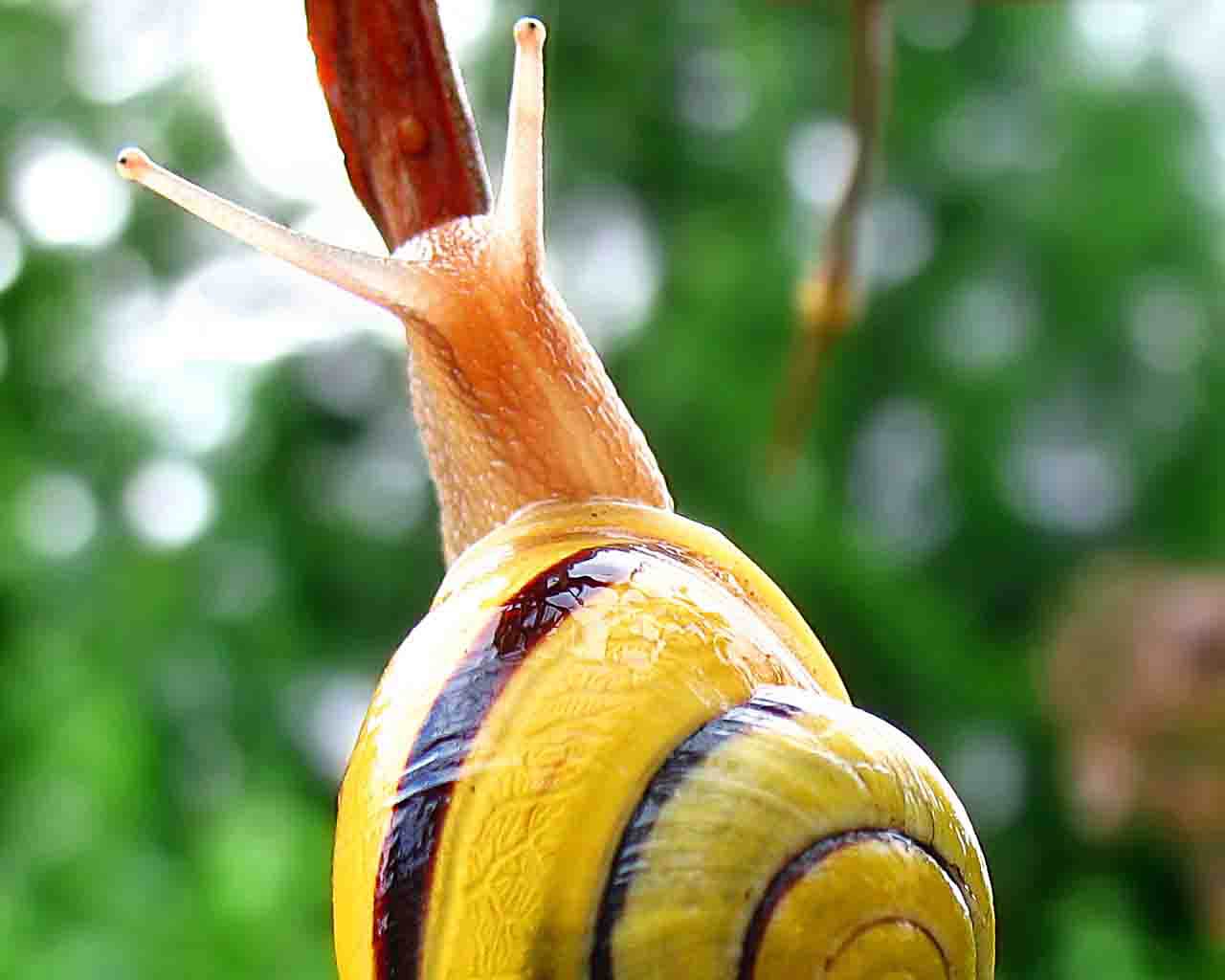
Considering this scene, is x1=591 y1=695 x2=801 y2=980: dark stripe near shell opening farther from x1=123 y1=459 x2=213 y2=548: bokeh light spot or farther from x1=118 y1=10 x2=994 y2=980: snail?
x1=123 y1=459 x2=213 y2=548: bokeh light spot


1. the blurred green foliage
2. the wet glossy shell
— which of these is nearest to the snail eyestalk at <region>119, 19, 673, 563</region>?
the wet glossy shell

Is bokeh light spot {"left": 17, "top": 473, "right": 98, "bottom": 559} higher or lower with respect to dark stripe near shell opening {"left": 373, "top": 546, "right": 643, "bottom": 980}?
lower

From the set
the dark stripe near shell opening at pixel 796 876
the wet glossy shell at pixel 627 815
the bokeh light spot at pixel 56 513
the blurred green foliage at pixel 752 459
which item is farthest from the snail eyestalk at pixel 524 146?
the bokeh light spot at pixel 56 513

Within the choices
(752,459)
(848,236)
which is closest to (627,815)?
(848,236)

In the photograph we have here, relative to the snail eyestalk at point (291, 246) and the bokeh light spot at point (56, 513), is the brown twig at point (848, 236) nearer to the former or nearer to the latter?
the snail eyestalk at point (291, 246)

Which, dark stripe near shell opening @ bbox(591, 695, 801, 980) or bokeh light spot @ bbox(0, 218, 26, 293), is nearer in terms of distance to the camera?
dark stripe near shell opening @ bbox(591, 695, 801, 980)

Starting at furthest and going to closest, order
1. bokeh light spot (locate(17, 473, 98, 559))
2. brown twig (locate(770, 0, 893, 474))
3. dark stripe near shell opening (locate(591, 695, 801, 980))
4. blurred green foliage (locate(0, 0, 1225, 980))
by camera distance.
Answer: bokeh light spot (locate(17, 473, 98, 559)) < blurred green foliage (locate(0, 0, 1225, 980)) < brown twig (locate(770, 0, 893, 474)) < dark stripe near shell opening (locate(591, 695, 801, 980))

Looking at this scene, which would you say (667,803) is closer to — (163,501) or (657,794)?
(657,794)
